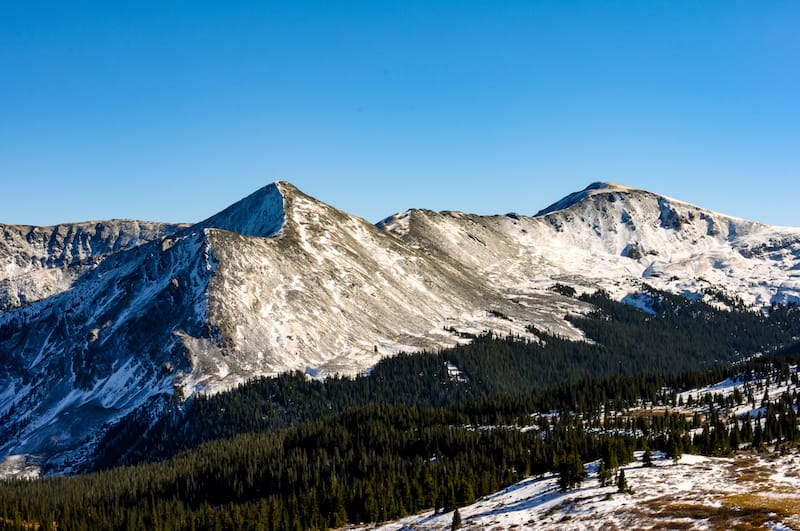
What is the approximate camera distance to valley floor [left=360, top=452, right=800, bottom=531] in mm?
104875

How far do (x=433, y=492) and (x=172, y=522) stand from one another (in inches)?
2637

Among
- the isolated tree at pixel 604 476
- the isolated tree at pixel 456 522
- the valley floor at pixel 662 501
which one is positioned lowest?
the isolated tree at pixel 456 522

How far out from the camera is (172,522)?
190m

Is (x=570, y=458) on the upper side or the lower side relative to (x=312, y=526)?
upper

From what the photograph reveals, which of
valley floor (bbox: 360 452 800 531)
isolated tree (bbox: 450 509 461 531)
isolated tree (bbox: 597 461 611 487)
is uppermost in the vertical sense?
isolated tree (bbox: 597 461 611 487)

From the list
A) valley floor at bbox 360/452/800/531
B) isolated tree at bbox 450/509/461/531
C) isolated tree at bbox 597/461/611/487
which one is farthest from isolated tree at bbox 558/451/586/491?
isolated tree at bbox 450/509/461/531

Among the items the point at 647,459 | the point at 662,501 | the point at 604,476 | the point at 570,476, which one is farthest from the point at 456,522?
the point at 647,459

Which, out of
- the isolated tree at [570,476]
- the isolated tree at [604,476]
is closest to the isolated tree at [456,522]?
the isolated tree at [570,476]

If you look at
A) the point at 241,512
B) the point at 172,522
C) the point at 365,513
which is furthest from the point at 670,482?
the point at 172,522

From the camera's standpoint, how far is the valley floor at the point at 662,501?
105 meters

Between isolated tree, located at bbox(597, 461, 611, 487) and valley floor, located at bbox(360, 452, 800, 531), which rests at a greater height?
isolated tree, located at bbox(597, 461, 611, 487)

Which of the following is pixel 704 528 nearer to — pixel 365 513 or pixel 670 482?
pixel 670 482

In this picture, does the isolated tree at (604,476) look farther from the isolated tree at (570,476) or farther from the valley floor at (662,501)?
the isolated tree at (570,476)

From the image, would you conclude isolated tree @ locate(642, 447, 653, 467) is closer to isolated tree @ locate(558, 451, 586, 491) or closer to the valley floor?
the valley floor
